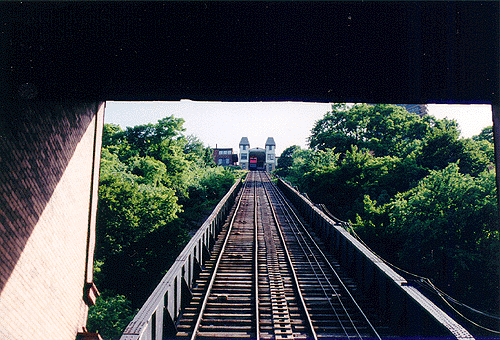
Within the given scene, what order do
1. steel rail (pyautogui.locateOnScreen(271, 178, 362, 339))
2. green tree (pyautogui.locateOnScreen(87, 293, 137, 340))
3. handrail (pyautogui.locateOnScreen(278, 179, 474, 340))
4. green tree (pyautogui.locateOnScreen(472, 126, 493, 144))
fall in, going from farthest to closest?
green tree (pyautogui.locateOnScreen(472, 126, 493, 144)) → green tree (pyautogui.locateOnScreen(87, 293, 137, 340)) → steel rail (pyautogui.locateOnScreen(271, 178, 362, 339)) → handrail (pyautogui.locateOnScreen(278, 179, 474, 340))

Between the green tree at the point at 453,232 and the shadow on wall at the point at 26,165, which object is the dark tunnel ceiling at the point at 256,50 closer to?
the shadow on wall at the point at 26,165

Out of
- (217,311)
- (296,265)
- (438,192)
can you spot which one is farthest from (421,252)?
(217,311)

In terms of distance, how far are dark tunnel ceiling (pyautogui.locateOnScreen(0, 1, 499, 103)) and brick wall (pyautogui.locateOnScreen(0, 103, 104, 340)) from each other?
0.69 m

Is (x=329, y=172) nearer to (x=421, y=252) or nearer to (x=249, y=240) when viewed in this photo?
(x=421, y=252)

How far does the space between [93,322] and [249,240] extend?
7106mm

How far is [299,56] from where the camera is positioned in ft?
12.3

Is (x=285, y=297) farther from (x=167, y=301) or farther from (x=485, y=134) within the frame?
(x=485, y=134)

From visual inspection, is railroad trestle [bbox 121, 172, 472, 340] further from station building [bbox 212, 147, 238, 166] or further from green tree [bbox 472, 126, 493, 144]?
station building [bbox 212, 147, 238, 166]

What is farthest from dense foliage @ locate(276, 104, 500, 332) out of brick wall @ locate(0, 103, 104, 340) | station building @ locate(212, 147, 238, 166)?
station building @ locate(212, 147, 238, 166)

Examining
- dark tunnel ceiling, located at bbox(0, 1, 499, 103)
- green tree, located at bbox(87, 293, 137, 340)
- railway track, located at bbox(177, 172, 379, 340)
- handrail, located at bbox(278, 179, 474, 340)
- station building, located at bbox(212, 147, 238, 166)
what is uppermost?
station building, located at bbox(212, 147, 238, 166)

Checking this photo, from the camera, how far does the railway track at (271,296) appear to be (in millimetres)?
5809

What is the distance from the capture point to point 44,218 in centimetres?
516

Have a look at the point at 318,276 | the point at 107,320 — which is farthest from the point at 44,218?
the point at 107,320

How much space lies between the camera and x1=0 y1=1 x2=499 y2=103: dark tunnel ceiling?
9.98 feet
